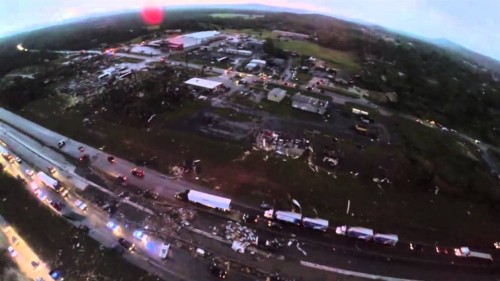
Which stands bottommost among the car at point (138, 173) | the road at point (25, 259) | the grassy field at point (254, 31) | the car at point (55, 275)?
the road at point (25, 259)

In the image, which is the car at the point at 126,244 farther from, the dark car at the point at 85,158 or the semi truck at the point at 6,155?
the semi truck at the point at 6,155

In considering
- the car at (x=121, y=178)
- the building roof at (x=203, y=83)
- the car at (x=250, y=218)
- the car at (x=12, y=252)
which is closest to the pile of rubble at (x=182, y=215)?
the car at (x=250, y=218)

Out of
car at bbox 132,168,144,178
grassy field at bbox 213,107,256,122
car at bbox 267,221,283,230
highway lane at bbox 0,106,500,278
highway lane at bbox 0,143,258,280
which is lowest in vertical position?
highway lane at bbox 0,143,258,280

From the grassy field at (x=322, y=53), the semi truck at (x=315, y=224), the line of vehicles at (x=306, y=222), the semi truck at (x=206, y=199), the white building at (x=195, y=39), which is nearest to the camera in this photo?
the line of vehicles at (x=306, y=222)

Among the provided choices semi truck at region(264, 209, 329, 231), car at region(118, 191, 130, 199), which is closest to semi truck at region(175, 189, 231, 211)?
semi truck at region(264, 209, 329, 231)

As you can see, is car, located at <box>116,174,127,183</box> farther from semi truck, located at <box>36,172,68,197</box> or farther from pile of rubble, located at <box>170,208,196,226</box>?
pile of rubble, located at <box>170,208,196,226</box>

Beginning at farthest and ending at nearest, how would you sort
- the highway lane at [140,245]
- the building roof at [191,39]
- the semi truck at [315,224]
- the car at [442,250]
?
1. the building roof at [191,39]
2. the semi truck at [315,224]
3. the car at [442,250]
4. the highway lane at [140,245]

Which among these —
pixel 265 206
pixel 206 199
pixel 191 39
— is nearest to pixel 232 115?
pixel 206 199
